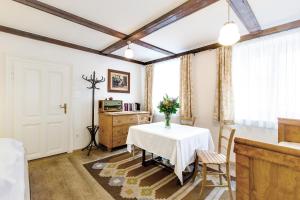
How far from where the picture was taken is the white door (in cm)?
301

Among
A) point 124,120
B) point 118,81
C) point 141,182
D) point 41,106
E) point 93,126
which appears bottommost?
point 141,182

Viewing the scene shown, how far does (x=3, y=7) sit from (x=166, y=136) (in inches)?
114

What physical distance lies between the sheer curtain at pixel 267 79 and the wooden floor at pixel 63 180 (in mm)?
2781

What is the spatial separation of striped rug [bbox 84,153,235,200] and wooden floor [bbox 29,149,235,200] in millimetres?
137

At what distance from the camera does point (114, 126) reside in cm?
371

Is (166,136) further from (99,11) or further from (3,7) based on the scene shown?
(3,7)

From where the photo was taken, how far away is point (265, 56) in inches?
108

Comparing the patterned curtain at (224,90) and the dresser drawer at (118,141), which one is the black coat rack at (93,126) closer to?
the dresser drawer at (118,141)

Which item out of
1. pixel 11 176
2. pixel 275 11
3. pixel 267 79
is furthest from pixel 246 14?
pixel 11 176

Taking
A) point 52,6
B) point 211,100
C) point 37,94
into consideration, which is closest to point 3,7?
point 52,6

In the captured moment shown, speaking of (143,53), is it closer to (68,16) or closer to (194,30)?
(194,30)

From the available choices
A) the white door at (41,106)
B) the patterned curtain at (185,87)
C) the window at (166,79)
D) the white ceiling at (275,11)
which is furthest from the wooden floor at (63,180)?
the white ceiling at (275,11)

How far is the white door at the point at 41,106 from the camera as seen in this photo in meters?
3.01

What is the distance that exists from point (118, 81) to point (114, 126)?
4.63 feet
